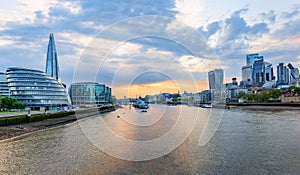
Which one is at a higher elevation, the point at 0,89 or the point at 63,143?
the point at 0,89

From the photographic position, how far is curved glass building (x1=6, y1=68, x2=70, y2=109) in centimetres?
8331

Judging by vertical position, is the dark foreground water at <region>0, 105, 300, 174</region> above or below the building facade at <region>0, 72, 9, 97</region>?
below

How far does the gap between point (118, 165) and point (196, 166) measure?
4.05 m

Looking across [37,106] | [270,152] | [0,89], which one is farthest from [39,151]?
[0,89]

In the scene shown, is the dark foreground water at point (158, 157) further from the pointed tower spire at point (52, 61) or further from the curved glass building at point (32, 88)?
the pointed tower spire at point (52, 61)

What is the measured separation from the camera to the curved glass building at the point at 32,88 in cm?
8331

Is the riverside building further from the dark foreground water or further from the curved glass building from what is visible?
the dark foreground water

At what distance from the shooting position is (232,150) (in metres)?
17.2

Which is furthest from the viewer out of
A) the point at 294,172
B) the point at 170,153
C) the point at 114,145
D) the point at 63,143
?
the point at 63,143

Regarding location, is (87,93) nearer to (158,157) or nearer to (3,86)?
(3,86)

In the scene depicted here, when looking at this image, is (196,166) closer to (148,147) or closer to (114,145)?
(148,147)

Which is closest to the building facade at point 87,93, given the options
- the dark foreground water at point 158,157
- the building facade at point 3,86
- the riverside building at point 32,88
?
the riverside building at point 32,88

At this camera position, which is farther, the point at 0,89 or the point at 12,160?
the point at 0,89

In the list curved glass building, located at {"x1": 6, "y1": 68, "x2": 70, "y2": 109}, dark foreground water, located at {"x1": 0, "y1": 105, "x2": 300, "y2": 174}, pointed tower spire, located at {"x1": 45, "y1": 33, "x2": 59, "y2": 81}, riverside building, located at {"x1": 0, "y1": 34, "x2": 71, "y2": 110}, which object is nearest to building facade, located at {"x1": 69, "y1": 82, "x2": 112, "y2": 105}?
riverside building, located at {"x1": 0, "y1": 34, "x2": 71, "y2": 110}
